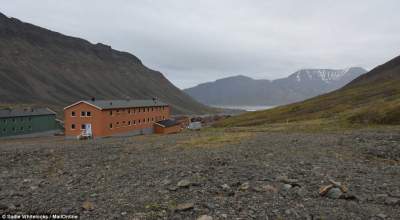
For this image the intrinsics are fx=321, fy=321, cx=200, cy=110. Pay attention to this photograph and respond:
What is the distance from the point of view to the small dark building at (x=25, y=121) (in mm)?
86625

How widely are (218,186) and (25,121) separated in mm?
93891

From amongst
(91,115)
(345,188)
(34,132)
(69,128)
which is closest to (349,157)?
(345,188)

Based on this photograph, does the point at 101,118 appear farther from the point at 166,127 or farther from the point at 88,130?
the point at 166,127

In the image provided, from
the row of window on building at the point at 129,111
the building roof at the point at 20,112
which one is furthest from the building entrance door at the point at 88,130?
the building roof at the point at 20,112

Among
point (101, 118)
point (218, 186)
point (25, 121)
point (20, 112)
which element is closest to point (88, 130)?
point (101, 118)

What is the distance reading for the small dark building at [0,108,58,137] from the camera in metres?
86.6

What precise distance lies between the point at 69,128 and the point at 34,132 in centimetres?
3345

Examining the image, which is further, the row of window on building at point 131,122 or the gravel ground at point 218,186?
the row of window on building at point 131,122

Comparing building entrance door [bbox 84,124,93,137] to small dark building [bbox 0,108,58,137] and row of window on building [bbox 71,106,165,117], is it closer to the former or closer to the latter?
row of window on building [bbox 71,106,165,117]

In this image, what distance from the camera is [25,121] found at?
93375 mm

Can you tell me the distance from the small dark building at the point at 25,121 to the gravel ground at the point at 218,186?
7177 cm

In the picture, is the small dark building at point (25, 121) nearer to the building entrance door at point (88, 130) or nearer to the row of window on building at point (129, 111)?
the row of window on building at point (129, 111)

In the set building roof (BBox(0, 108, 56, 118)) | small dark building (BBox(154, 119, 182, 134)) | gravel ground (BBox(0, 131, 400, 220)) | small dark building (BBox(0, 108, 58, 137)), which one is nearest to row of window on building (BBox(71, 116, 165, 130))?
small dark building (BBox(154, 119, 182, 134))

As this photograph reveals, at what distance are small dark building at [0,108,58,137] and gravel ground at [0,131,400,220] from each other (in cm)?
7177
